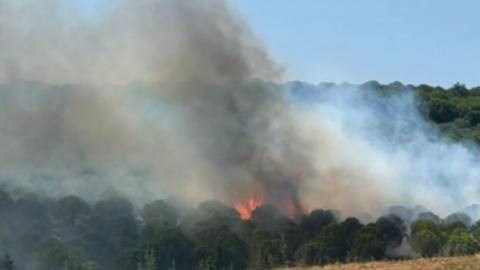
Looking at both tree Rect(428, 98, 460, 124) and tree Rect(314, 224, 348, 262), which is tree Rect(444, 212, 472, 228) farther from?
tree Rect(428, 98, 460, 124)

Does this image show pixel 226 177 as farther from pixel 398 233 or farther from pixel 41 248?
pixel 41 248

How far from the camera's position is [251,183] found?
89.1 m

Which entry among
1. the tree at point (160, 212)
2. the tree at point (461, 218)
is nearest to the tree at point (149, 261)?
the tree at point (160, 212)

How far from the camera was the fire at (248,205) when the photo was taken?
278 feet

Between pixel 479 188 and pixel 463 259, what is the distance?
35.8 metres

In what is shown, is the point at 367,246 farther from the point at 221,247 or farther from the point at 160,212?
the point at 160,212

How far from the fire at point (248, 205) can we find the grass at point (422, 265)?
28127 millimetres

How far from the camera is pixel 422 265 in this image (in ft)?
180

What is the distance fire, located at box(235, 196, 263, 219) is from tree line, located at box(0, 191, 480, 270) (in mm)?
9108

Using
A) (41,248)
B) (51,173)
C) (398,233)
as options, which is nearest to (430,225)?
(398,233)

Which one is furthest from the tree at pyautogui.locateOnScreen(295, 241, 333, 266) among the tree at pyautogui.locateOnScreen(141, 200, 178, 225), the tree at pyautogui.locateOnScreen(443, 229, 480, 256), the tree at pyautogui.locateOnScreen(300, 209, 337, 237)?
the tree at pyautogui.locateOnScreen(141, 200, 178, 225)

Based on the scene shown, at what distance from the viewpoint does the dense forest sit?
5969 centimetres

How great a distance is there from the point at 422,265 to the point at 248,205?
33003mm

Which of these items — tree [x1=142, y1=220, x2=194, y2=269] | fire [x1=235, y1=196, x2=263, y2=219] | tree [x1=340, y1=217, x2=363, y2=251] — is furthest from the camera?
fire [x1=235, y1=196, x2=263, y2=219]
